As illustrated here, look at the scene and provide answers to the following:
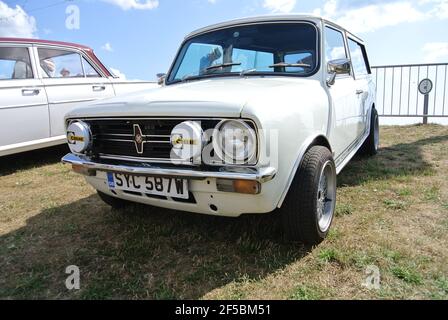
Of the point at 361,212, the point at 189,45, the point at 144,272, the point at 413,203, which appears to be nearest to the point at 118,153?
the point at 144,272

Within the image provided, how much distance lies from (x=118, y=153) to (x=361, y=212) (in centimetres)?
214

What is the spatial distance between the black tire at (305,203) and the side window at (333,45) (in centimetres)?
115

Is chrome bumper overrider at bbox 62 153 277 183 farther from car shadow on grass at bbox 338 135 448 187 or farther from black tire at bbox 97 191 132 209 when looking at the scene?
car shadow on grass at bbox 338 135 448 187

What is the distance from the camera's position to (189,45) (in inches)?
148

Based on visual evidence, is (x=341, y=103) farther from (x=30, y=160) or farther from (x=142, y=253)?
(x=30, y=160)

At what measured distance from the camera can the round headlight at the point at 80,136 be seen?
271cm

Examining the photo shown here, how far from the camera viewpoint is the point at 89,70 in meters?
6.09

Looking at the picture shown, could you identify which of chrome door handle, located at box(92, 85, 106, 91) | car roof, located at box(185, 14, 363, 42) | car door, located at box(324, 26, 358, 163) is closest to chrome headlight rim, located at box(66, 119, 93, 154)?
car roof, located at box(185, 14, 363, 42)

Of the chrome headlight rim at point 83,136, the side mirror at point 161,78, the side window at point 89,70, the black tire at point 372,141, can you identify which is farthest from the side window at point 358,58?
the side window at point 89,70

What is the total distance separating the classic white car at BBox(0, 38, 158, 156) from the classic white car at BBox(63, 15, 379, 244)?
2471 millimetres

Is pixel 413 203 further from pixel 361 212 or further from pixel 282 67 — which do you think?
pixel 282 67

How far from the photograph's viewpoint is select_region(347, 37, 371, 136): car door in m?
4.29

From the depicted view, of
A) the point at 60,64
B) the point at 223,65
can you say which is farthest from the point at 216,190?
the point at 60,64
